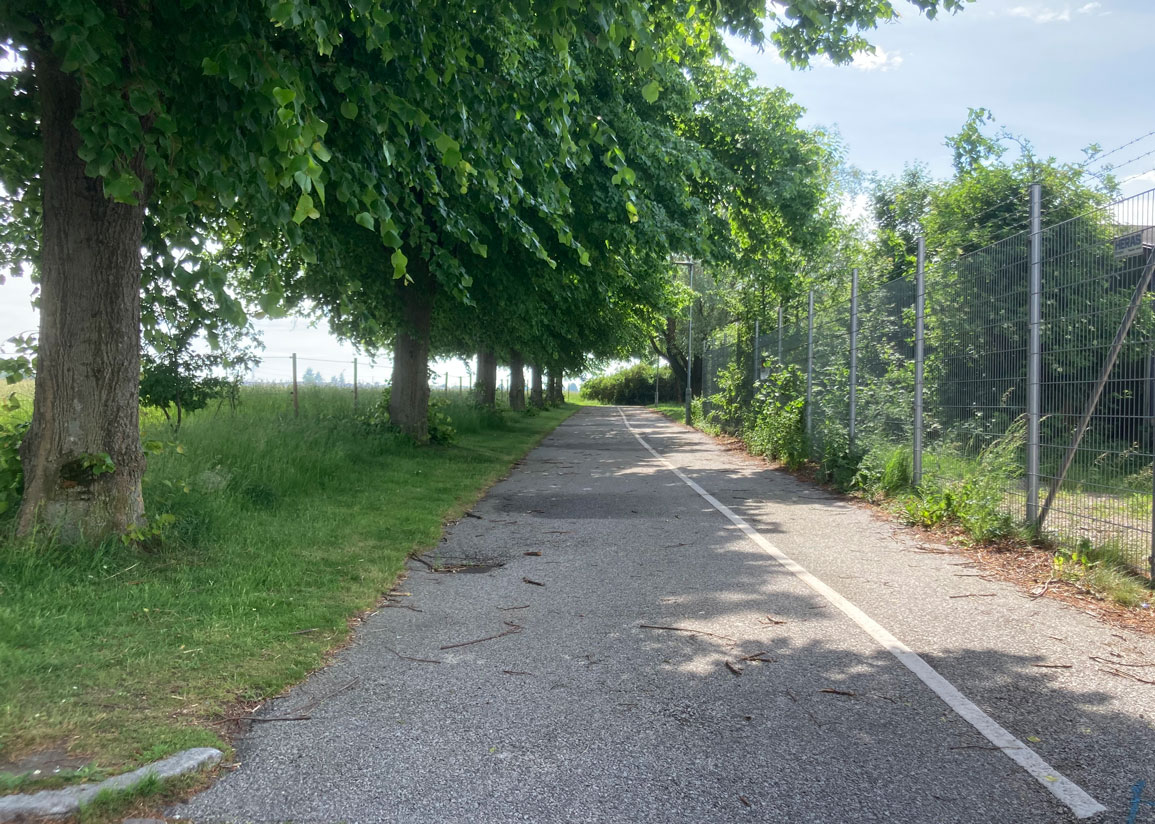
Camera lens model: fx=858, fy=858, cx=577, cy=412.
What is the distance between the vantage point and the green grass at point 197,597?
12.0 feet

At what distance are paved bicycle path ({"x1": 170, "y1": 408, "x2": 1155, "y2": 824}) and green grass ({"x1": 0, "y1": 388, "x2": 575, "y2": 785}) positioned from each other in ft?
1.16

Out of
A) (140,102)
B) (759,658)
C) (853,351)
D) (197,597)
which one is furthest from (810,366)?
(140,102)

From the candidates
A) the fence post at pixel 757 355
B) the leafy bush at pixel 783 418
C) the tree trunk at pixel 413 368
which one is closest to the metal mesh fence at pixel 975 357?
the leafy bush at pixel 783 418

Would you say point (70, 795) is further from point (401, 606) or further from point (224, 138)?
point (224, 138)

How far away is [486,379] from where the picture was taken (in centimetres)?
2983

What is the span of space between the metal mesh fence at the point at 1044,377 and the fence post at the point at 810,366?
3.34 meters

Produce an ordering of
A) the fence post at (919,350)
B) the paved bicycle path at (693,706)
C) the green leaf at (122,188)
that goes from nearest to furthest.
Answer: the paved bicycle path at (693,706) → the green leaf at (122,188) → the fence post at (919,350)

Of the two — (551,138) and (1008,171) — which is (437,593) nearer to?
(551,138)

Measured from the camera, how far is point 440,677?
4.36m

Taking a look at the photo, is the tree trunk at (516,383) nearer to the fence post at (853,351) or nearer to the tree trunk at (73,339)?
the fence post at (853,351)

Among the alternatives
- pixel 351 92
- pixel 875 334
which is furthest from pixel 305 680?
pixel 875 334

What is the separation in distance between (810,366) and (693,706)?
1223 centimetres

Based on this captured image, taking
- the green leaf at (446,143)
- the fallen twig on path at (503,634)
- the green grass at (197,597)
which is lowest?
the fallen twig on path at (503,634)

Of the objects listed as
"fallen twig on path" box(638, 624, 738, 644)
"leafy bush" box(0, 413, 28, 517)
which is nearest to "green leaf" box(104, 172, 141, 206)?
"leafy bush" box(0, 413, 28, 517)
